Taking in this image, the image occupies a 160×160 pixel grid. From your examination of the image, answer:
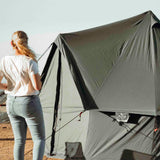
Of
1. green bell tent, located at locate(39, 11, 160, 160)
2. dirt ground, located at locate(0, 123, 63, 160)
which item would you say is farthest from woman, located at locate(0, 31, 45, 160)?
dirt ground, located at locate(0, 123, 63, 160)

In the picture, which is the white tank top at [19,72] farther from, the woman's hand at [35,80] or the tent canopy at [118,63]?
the tent canopy at [118,63]

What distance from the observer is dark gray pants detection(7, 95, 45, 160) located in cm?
311

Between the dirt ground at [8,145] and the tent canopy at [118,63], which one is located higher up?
the tent canopy at [118,63]

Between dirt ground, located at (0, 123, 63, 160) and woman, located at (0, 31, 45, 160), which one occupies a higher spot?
woman, located at (0, 31, 45, 160)

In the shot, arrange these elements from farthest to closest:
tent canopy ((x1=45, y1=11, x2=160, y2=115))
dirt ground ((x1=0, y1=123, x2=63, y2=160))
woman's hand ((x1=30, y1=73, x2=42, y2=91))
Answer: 1. dirt ground ((x1=0, y1=123, x2=63, y2=160))
2. tent canopy ((x1=45, y1=11, x2=160, y2=115))
3. woman's hand ((x1=30, y1=73, x2=42, y2=91))

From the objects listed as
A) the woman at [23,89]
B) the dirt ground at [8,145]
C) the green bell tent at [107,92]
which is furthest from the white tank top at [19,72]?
the dirt ground at [8,145]

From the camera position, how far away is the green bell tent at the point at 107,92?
445 centimetres

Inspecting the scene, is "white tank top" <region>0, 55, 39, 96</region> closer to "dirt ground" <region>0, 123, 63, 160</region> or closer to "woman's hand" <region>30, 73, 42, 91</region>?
"woman's hand" <region>30, 73, 42, 91</region>

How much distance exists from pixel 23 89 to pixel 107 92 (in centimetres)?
186

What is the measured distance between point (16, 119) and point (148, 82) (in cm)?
217

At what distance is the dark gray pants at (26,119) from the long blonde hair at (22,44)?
496 millimetres

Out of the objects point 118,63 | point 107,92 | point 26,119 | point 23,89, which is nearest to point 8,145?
point 107,92

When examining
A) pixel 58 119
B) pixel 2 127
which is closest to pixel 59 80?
pixel 58 119

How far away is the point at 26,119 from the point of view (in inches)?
126
